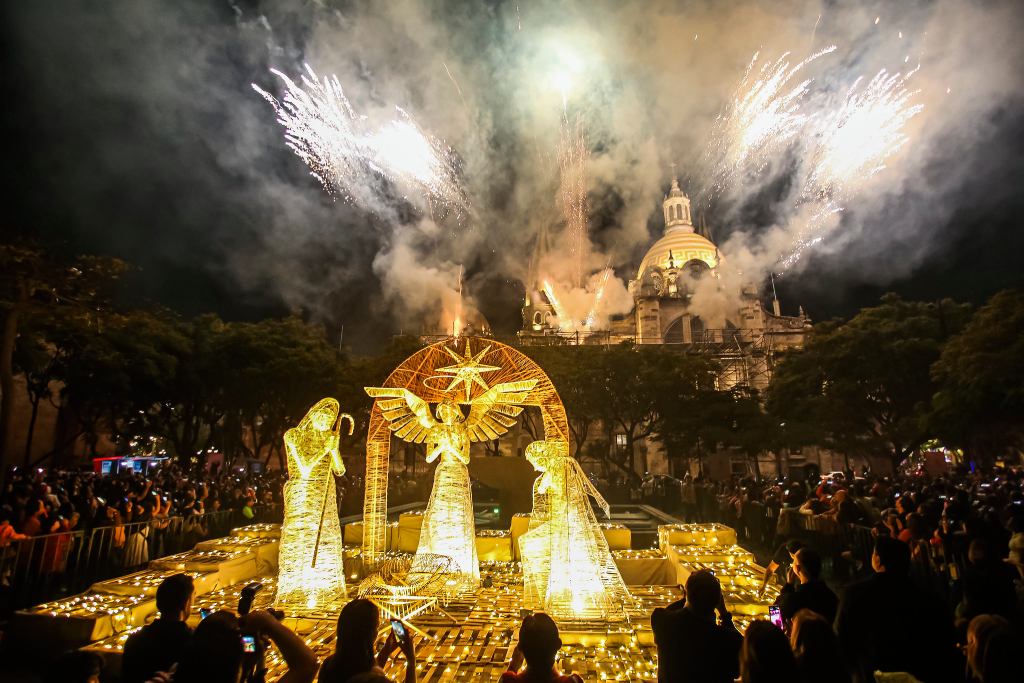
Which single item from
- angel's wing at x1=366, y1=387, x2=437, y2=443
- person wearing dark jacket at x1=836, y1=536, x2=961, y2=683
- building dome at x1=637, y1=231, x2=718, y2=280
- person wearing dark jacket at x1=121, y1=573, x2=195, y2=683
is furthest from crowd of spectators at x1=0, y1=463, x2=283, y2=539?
building dome at x1=637, y1=231, x2=718, y2=280

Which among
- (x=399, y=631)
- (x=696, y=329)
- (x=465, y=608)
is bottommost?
(x=465, y=608)

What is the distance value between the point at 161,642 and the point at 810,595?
403 cm

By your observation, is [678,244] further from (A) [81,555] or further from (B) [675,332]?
(A) [81,555]

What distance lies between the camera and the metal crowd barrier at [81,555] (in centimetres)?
724

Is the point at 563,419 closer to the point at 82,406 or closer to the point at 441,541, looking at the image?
the point at 441,541

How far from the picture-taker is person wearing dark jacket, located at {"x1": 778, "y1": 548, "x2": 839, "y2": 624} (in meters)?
3.58

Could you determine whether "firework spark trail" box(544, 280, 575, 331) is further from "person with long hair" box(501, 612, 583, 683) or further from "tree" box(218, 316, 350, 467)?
Result: "person with long hair" box(501, 612, 583, 683)

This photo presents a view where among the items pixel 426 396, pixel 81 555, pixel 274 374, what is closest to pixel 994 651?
pixel 426 396

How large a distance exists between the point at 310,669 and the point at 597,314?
5082 centimetres

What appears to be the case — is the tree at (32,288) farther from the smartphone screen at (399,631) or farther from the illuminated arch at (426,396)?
the smartphone screen at (399,631)

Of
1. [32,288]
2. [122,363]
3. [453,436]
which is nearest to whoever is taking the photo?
[453,436]

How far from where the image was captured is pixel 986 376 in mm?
15758

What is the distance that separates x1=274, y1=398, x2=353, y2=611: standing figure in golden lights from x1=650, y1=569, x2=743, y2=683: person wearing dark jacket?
5.18m

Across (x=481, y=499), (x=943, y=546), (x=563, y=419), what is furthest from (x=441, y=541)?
(x=481, y=499)
